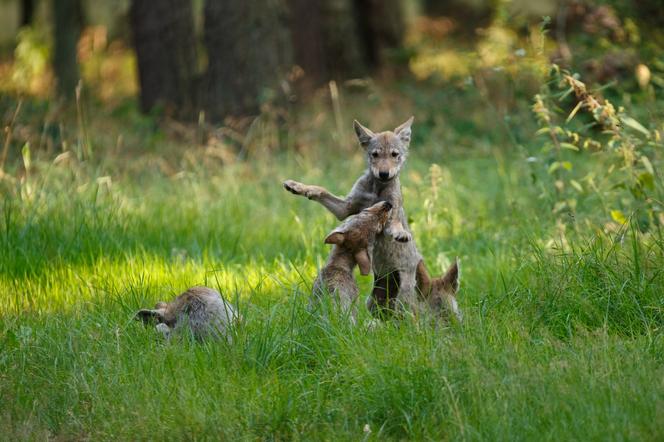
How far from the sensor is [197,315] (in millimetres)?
5293

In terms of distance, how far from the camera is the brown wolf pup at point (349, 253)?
541cm

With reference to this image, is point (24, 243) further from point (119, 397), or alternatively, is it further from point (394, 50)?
point (394, 50)

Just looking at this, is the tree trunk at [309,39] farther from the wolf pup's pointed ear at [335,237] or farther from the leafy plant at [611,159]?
the wolf pup's pointed ear at [335,237]

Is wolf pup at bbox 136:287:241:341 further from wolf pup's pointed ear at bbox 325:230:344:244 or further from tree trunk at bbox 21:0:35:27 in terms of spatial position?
tree trunk at bbox 21:0:35:27

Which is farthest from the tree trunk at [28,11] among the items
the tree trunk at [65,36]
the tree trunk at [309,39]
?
the tree trunk at [309,39]

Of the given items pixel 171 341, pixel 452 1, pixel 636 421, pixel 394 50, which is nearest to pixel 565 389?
pixel 636 421

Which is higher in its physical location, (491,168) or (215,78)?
(215,78)

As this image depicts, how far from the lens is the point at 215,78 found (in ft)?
41.6

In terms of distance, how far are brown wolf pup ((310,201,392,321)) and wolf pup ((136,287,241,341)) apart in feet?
1.91

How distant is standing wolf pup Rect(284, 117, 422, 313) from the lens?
227 inches

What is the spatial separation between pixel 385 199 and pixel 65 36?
46.0 ft

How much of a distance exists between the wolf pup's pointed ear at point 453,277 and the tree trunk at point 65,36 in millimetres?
13346

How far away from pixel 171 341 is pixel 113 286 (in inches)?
44.6

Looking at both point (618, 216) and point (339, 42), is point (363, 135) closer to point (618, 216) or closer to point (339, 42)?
point (618, 216)
